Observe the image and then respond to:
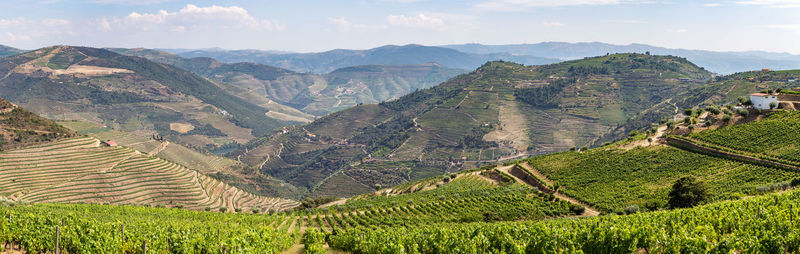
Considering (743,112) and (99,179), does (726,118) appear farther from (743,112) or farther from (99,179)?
(99,179)

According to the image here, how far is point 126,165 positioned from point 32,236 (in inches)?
5047

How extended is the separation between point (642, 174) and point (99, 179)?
482ft

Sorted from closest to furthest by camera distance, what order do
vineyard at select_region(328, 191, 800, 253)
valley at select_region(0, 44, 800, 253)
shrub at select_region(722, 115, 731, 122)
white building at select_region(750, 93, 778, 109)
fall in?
vineyard at select_region(328, 191, 800, 253)
valley at select_region(0, 44, 800, 253)
shrub at select_region(722, 115, 731, 122)
white building at select_region(750, 93, 778, 109)

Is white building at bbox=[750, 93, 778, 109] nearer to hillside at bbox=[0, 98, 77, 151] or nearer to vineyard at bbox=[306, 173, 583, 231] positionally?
vineyard at bbox=[306, 173, 583, 231]

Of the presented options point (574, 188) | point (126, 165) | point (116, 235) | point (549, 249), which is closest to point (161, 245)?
point (116, 235)

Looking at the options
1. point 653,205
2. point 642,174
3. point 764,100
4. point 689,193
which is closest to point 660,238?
point 689,193

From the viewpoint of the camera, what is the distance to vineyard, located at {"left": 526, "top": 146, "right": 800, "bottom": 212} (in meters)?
62.9

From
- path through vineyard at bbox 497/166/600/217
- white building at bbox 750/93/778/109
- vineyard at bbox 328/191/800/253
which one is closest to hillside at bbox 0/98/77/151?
path through vineyard at bbox 497/166/600/217

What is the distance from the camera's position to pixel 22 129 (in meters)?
142

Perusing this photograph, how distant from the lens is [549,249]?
101 ft

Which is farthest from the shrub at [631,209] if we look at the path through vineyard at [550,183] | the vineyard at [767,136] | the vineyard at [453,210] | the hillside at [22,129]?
the hillside at [22,129]

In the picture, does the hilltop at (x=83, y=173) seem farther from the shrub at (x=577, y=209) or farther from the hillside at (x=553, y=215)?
the shrub at (x=577, y=209)

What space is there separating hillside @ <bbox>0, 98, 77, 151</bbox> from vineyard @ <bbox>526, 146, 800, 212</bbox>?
504 ft

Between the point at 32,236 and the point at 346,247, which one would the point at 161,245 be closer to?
the point at 32,236
